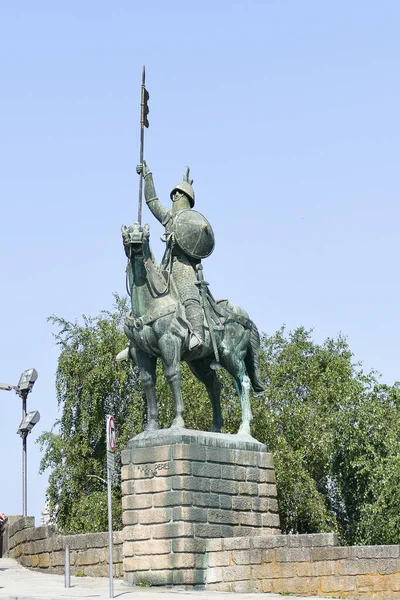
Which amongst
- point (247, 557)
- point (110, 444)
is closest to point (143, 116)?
point (110, 444)

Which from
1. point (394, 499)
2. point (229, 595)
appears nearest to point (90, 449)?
point (394, 499)

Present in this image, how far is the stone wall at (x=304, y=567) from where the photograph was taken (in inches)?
817

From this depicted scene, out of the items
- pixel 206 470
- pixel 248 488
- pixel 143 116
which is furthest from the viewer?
pixel 143 116

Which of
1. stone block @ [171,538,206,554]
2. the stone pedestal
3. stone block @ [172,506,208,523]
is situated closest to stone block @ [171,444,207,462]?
the stone pedestal

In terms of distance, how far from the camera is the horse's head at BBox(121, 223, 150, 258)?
2359 cm

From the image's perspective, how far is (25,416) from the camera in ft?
107

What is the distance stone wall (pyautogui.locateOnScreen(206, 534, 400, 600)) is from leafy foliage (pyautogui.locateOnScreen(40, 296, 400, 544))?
2137cm

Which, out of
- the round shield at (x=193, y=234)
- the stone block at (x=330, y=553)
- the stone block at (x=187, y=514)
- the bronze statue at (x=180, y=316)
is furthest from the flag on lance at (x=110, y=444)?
the round shield at (x=193, y=234)

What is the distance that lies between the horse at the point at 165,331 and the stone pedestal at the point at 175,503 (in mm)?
627

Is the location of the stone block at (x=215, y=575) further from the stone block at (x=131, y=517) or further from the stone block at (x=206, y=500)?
the stone block at (x=131, y=517)

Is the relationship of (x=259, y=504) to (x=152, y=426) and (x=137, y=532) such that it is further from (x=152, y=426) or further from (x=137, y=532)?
(x=137, y=532)

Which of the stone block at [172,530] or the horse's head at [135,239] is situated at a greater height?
the horse's head at [135,239]

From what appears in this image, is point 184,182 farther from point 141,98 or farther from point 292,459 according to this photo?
point 292,459

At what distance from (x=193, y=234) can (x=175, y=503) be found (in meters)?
5.20
